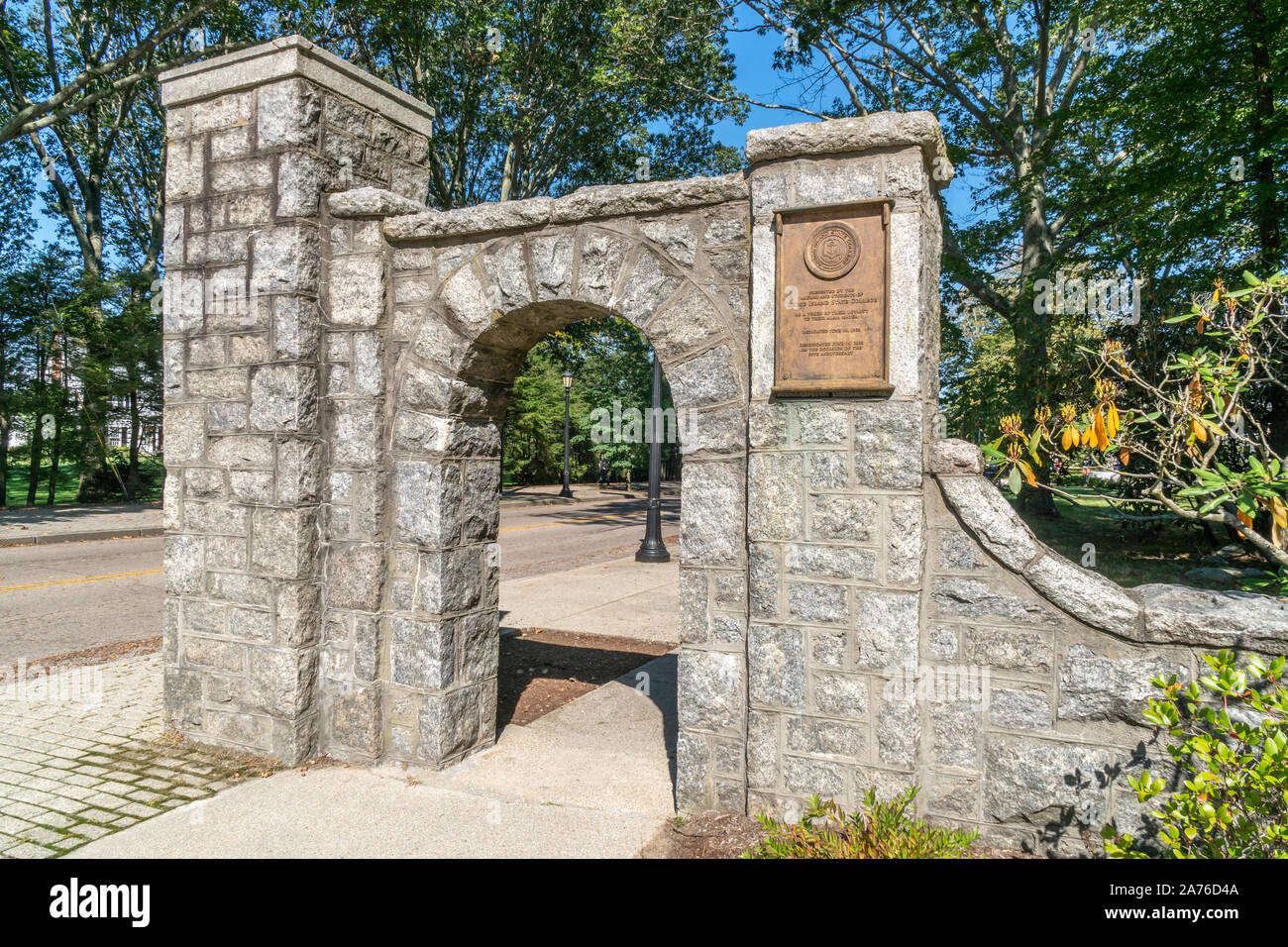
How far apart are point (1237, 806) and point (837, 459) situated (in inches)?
73.3

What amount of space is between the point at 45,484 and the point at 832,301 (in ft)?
104

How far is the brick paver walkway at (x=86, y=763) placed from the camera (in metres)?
3.69

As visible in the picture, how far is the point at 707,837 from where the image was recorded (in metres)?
3.54

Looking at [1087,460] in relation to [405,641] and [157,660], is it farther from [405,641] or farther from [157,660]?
[157,660]

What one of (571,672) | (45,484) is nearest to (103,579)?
(571,672)

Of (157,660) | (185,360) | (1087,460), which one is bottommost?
(157,660)

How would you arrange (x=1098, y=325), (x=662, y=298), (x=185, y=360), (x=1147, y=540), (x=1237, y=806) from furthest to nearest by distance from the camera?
(x=1098, y=325), (x=1147, y=540), (x=185, y=360), (x=662, y=298), (x=1237, y=806)

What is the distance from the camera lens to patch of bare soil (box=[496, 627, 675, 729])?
19.0 ft

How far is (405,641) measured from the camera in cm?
448

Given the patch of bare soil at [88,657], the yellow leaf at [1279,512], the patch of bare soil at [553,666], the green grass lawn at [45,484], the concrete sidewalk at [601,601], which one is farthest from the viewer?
the green grass lawn at [45,484]

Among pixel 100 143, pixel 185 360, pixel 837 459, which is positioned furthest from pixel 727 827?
pixel 100 143

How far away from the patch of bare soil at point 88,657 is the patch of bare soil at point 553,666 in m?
3.17
